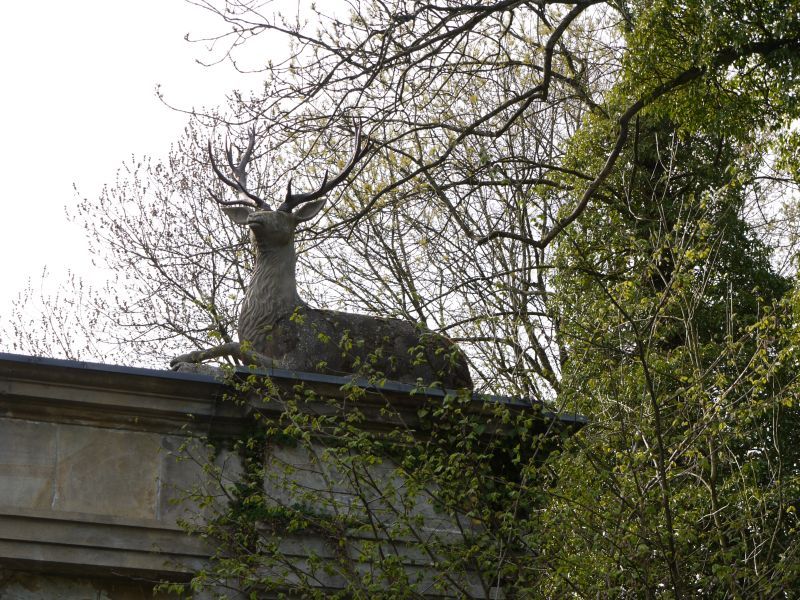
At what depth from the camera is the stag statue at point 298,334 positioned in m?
8.84

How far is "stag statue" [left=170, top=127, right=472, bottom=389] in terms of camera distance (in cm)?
884

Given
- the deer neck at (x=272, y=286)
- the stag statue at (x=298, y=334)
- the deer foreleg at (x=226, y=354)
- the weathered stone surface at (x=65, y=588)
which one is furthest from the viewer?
the deer neck at (x=272, y=286)

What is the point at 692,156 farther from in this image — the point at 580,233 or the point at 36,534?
the point at 36,534

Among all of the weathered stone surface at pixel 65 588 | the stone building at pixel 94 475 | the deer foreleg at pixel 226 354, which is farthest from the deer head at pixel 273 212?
the weathered stone surface at pixel 65 588

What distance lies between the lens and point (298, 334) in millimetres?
9023

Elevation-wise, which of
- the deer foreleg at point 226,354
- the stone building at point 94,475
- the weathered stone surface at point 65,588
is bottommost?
the weathered stone surface at point 65,588

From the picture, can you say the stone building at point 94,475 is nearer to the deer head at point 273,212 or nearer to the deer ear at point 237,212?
the deer head at point 273,212

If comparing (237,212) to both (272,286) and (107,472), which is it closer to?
(272,286)

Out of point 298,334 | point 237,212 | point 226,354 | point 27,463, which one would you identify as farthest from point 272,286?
point 27,463

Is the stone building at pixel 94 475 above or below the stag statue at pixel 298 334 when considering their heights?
below

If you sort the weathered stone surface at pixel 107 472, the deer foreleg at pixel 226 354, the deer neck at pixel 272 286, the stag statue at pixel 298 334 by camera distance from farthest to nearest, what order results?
the deer neck at pixel 272 286, the stag statue at pixel 298 334, the deer foreleg at pixel 226 354, the weathered stone surface at pixel 107 472

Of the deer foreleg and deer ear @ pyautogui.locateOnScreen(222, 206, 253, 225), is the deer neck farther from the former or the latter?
deer ear @ pyautogui.locateOnScreen(222, 206, 253, 225)

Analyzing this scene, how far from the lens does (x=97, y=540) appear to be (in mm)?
7477

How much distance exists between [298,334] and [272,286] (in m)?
0.51
